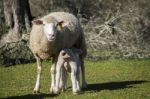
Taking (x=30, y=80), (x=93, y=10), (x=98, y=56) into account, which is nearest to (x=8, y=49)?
(x=98, y=56)

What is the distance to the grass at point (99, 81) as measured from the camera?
12.1 m

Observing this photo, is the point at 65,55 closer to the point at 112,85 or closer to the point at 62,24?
the point at 62,24

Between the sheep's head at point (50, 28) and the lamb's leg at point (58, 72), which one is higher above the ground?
the sheep's head at point (50, 28)

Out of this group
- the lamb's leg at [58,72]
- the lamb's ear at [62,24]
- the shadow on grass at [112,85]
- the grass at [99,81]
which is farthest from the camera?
the shadow on grass at [112,85]

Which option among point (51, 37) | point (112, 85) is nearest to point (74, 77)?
point (51, 37)

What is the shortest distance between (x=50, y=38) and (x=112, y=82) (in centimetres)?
356

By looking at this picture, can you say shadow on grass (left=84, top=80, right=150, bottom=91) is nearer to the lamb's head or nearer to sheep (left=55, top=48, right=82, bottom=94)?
sheep (left=55, top=48, right=82, bottom=94)

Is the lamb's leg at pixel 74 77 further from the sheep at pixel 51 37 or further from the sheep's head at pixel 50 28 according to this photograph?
the sheep's head at pixel 50 28

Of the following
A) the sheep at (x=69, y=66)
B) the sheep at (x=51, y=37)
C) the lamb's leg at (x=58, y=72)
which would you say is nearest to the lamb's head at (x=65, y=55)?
the sheep at (x=69, y=66)

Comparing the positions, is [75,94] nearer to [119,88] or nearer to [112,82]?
[119,88]

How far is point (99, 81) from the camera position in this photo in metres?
15.4

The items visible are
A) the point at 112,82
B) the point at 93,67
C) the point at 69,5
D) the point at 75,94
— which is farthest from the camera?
the point at 69,5

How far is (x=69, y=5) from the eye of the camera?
96.6 ft

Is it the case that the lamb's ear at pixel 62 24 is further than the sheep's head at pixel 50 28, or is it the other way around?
the lamb's ear at pixel 62 24
